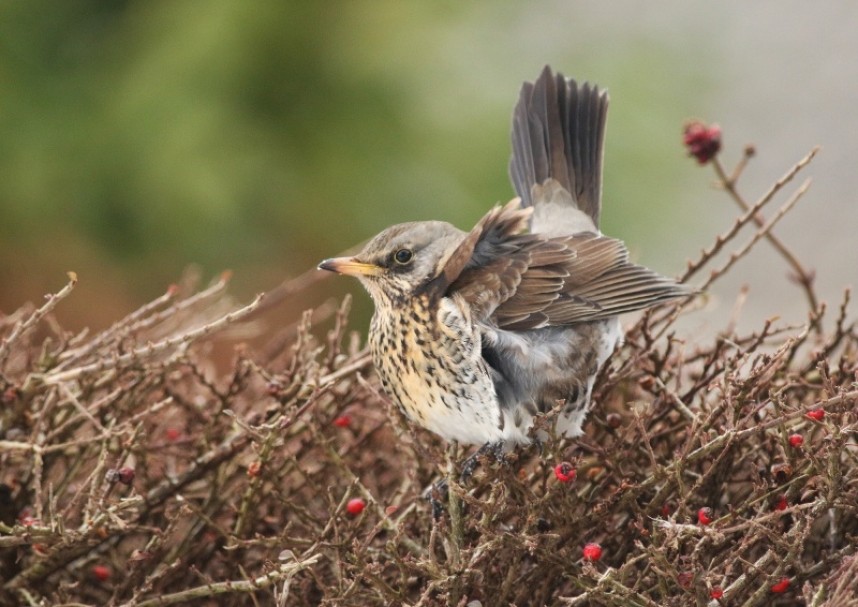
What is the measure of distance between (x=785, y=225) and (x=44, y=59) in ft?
16.5

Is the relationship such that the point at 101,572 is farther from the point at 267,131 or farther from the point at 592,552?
the point at 267,131

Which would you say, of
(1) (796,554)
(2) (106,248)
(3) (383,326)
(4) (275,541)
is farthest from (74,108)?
(1) (796,554)

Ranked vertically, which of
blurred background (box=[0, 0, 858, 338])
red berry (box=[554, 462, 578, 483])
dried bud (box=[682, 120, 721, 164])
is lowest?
red berry (box=[554, 462, 578, 483])

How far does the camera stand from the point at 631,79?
5.93 m

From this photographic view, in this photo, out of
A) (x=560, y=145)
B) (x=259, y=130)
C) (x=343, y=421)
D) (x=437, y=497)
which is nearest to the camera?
(x=437, y=497)

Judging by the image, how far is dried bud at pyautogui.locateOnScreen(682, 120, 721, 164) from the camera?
96.8 inches

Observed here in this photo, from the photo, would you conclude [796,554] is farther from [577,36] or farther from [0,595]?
[577,36]

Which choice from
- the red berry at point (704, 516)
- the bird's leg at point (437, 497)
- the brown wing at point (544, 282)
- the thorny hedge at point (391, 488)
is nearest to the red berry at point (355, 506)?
the thorny hedge at point (391, 488)

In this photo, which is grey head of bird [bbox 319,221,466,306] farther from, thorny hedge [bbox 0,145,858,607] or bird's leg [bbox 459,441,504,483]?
bird's leg [bbox 459,441,504,483]

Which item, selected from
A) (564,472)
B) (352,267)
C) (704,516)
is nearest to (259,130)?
(352,267)

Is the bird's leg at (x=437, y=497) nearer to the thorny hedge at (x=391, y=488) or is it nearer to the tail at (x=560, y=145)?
the thorny hedge at (x=391, y=488)

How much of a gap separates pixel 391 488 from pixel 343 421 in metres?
0.19

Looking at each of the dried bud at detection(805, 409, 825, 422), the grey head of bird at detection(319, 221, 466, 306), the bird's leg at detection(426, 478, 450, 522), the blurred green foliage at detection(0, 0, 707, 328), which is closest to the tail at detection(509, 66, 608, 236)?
the grey head of bird at detection(319, 221, 466, 306)

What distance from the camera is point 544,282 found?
93.4 inches
